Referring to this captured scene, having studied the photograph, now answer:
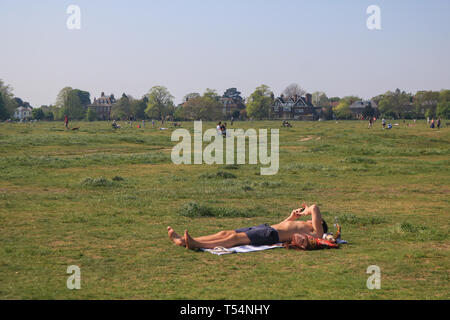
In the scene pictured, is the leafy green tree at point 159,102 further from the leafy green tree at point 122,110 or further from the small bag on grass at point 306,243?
the small bag on grass at point 306,243

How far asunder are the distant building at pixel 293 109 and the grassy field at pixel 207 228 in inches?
5579

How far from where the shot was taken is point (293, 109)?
169000mm

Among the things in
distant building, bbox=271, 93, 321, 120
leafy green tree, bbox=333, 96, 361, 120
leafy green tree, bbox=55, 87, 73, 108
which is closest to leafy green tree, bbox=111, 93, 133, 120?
leafy green tree, bbox=55, 87, 73, 108

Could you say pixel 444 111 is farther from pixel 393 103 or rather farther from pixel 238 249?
pixel 238 249

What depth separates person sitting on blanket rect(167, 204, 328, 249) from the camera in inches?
392

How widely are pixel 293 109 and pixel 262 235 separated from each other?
161 m

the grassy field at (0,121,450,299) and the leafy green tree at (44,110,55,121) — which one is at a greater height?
the leafy green tree at (44,110,55,121)

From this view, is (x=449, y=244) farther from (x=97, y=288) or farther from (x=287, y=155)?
(x=287, y=155)

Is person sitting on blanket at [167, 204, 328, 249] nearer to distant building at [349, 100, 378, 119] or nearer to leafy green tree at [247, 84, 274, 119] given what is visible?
leafy green tree at [247, 84, 274, 119]

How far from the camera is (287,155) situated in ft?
114

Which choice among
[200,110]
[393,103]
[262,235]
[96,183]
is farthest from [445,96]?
[262,235]

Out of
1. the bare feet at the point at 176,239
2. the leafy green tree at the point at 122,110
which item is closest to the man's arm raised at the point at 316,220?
the bare feet at the point at 176,239

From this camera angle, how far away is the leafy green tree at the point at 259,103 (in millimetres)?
147250

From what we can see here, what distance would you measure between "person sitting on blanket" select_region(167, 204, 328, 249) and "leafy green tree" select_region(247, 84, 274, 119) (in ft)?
450
